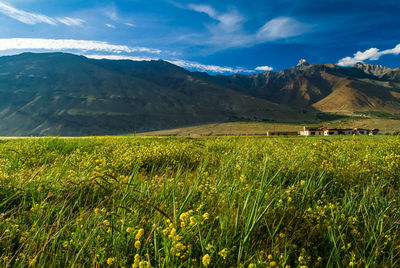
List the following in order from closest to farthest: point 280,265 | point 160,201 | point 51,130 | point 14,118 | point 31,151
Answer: point 280,265, point 160,201, point 31,151, point 51,130, point 14,118

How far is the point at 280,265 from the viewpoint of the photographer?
7.18ft

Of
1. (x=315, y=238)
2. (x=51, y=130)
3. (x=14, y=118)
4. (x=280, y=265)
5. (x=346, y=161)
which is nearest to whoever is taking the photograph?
(x=280, y=265)

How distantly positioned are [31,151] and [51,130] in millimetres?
200923

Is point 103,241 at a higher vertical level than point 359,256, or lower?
higher

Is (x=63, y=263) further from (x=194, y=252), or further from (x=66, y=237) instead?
(x=194, y=252)

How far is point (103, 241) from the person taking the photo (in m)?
2.46

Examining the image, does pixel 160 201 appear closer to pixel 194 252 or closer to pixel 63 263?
pixel 194 252

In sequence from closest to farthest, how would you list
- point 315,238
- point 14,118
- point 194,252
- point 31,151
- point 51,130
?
point 194,252, point 315,238, point 31,151, point 51,130, point 14,118

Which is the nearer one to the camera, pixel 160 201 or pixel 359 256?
pixel 359 256

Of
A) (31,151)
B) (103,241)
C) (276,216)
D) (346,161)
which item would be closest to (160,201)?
(103,241)

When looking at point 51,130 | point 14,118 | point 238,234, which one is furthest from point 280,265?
point 14,118

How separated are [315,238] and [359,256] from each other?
0.47 m

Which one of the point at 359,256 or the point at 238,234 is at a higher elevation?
the point at 238,234

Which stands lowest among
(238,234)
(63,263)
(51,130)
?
(51,130)
